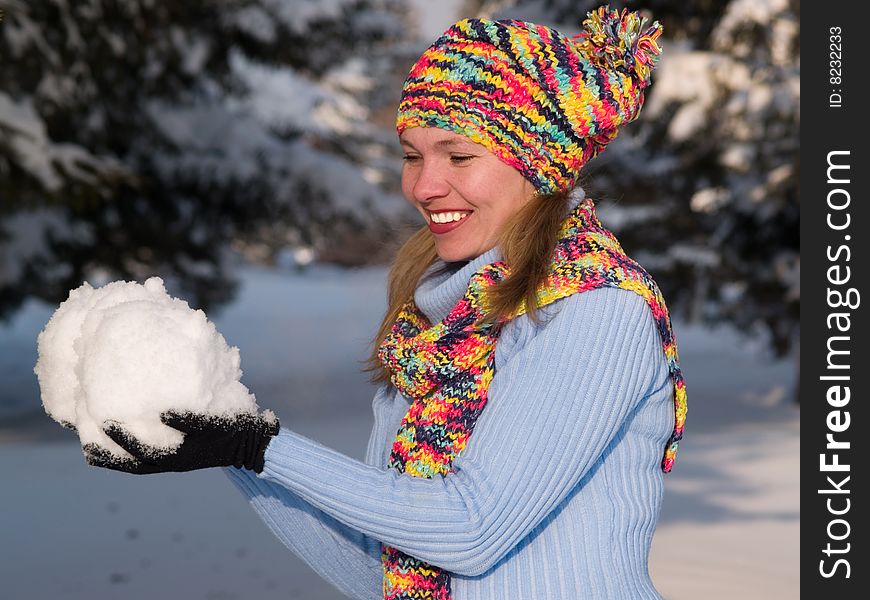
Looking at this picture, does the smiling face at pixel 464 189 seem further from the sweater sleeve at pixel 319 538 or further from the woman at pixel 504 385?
the sweater sleeve at pixel 319 538

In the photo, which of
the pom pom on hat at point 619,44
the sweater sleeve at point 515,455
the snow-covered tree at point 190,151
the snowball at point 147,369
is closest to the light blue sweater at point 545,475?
the sweater sleeve at point 515,455

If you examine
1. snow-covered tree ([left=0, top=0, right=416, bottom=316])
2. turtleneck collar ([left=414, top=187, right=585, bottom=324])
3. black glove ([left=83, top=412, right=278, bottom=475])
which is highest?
snow-covered tree ([left=0, top=0, right=416, bottom=316])

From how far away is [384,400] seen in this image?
2166 mm

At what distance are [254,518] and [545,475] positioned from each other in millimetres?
5820

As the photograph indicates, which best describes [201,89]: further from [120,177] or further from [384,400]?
[384,400]

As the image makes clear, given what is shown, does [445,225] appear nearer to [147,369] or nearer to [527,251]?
[527,251]

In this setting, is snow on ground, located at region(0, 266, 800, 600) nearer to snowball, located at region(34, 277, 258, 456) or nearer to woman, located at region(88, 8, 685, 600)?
woman, located at region(88, 8, 685, 600)

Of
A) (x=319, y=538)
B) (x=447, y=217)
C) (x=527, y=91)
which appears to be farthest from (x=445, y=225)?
(x=319, y=538)

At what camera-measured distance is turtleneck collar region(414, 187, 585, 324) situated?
6.26ft

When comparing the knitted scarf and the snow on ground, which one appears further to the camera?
the snow on ground

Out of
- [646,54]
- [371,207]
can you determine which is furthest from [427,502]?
[371,207]

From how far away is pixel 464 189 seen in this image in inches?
74.9

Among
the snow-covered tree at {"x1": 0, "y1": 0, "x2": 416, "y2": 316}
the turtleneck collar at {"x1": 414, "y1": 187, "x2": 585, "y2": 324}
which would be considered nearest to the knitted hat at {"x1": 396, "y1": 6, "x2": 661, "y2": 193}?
the turtleneck collar at {"x1": 414, "y1": 187, "x2": 585, "y2": 324}

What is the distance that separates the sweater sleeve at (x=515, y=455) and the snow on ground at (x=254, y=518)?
163 cm
